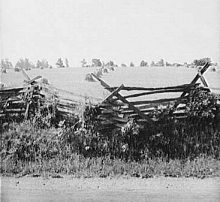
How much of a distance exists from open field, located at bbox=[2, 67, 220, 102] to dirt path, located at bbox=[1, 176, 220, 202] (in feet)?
2.12

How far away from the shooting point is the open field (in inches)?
93.4

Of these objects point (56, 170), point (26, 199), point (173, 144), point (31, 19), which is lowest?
point (26, 199)

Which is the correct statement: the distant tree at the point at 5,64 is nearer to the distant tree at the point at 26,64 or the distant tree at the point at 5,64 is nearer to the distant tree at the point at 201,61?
the distant tree at the point at 26,64

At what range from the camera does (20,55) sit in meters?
2.40

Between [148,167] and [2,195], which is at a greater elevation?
[148,167]

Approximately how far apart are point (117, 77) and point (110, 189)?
0.78 metres

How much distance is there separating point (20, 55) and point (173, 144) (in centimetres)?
127

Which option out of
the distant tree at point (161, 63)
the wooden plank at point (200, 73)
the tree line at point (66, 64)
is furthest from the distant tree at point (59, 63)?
the wooden plank at point (200, 73)

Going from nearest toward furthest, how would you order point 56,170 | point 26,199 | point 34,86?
1. point 26,199
2. point 56,170
3. point 34,86

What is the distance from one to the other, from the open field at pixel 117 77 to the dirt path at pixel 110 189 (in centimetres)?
65

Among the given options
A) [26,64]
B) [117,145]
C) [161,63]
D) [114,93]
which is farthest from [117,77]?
[26,64]

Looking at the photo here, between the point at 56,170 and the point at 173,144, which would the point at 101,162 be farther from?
the point at 173,144

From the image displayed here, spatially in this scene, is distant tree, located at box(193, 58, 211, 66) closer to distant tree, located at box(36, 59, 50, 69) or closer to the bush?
the bush

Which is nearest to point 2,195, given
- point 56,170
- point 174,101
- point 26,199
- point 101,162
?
point 26,199
